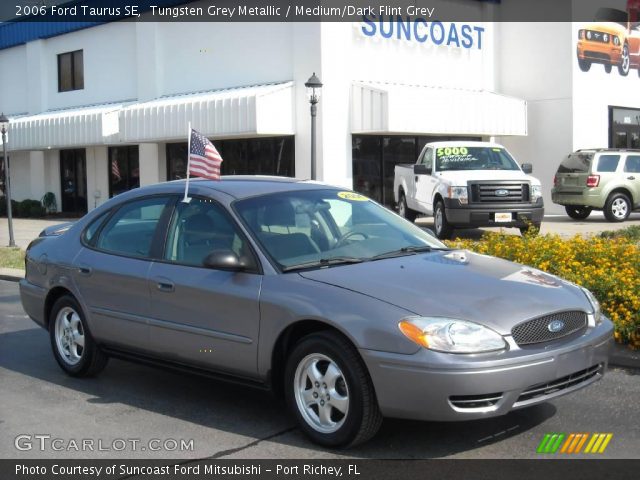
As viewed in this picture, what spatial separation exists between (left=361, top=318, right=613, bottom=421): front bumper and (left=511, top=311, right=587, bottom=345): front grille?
0.06 m

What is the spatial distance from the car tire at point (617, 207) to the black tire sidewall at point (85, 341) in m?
16.3

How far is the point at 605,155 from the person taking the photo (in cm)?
2016

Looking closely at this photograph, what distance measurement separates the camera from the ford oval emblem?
474 cm

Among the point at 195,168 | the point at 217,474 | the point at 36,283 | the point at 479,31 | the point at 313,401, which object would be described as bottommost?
the point at 217,474

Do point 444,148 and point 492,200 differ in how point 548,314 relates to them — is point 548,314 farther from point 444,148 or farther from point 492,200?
point 444,148

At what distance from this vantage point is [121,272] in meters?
6.11

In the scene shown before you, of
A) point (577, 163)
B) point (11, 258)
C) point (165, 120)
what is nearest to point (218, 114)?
point (165, 120)

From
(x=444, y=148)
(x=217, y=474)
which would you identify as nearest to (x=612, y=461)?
(x=217, y=474)

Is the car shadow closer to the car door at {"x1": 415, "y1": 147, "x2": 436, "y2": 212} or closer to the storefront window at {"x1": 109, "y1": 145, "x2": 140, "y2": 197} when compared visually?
the car door at {"x1": 415, "y1": 147, "x2": 436, "y2": 212}

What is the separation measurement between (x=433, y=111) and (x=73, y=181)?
14764 mm

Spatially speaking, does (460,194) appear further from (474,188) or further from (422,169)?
(422,169)

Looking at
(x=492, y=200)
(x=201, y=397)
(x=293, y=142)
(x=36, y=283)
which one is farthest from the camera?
(x=293, y=142)

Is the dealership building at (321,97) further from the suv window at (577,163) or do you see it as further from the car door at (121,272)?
the car door at (121,272)

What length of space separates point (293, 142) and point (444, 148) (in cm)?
548
